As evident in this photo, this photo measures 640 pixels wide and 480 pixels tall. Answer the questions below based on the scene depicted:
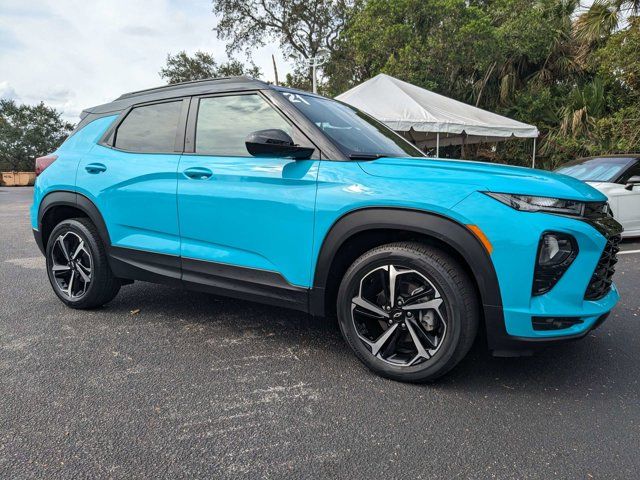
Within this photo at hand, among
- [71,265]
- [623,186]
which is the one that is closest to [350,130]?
[71,265]

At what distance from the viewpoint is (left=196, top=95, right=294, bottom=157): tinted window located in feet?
9.64

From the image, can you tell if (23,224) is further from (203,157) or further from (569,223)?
(569,223)

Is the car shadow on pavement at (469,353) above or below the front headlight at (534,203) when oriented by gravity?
below

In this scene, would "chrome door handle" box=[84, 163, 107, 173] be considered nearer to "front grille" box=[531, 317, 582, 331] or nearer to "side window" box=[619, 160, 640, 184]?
"front grille" box=[531, 317, 582, 331]

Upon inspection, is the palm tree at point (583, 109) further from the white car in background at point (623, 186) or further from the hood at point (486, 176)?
the hood at point (486, 176)

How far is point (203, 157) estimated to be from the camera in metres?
3.01

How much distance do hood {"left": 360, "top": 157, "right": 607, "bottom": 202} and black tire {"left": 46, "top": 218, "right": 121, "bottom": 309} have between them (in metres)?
2.27

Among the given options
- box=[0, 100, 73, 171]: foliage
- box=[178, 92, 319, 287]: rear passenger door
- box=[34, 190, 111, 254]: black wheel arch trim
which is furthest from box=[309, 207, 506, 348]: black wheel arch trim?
box=[0, 100, 73, 171]: foliage

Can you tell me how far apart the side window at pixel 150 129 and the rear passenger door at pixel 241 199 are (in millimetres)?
180

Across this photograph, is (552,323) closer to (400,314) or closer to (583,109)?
(400,314)

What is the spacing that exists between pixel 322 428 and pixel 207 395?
67cm

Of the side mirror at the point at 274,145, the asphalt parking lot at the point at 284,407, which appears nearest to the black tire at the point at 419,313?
the asphalt parking lot at the point at 284,407

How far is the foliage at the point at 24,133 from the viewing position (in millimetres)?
39219

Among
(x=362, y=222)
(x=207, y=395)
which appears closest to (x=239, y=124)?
(x=362, y=222)
